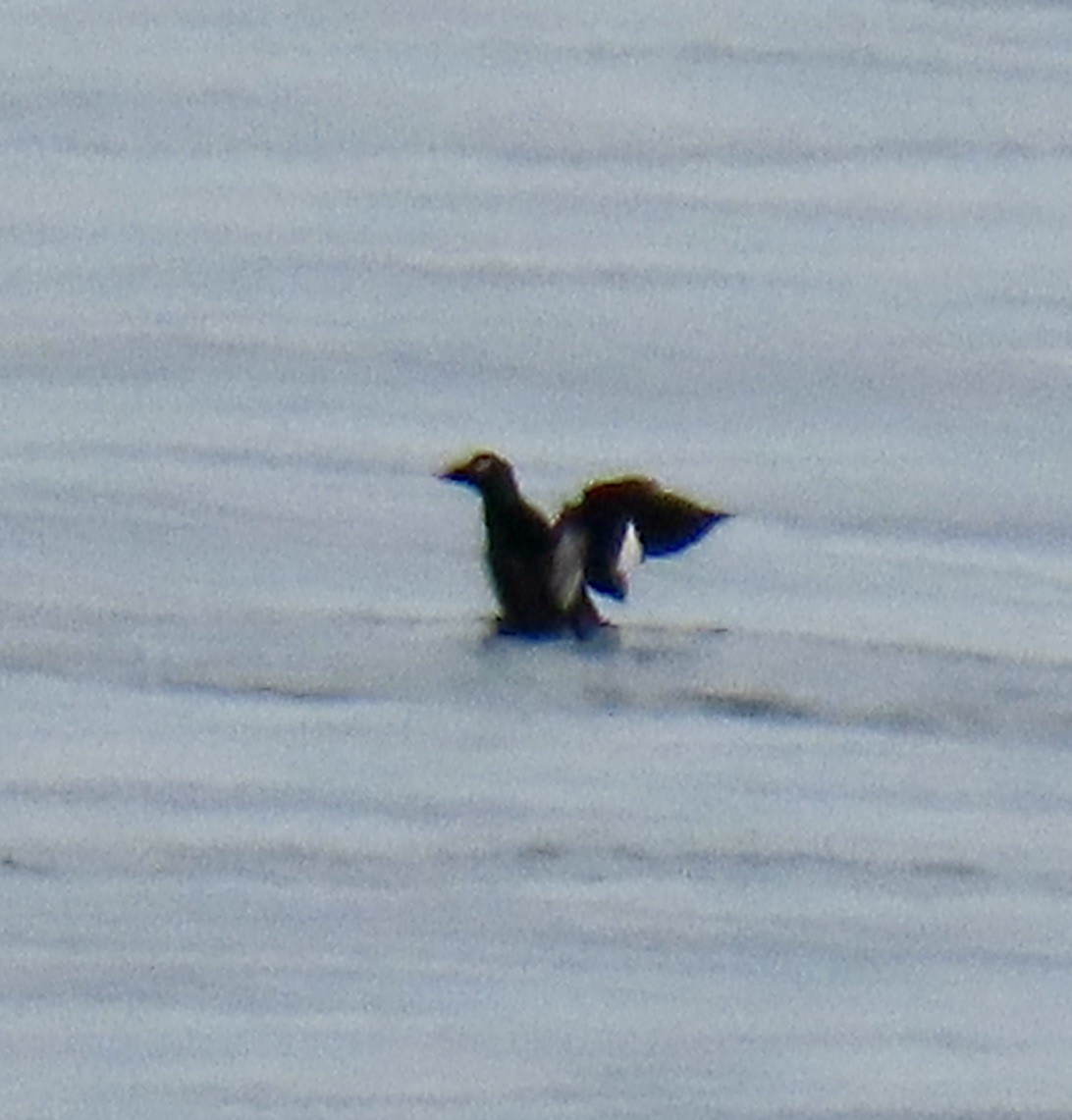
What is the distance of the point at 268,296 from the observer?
44.4ft

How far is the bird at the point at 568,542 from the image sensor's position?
8.86 metres

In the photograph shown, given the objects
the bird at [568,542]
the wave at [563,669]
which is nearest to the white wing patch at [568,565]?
the bird at [568,542]

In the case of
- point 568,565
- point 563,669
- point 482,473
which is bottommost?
point 563,669

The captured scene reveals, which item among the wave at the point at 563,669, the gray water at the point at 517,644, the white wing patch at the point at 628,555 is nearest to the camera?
the gray water at the point at 517,644

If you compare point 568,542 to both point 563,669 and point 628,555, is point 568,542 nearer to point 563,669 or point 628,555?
point 628,555

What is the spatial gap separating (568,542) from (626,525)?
16cm

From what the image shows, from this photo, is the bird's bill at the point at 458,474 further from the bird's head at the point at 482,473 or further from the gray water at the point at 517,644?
the gray water at the point at 517,644

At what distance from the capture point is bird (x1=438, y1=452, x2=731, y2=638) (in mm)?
8859

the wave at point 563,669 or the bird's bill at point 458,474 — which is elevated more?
the bird's bill at point 458,474

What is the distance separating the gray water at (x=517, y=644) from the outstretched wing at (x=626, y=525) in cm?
18

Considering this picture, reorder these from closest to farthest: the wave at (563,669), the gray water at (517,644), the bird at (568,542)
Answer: the gray water at (517,644) < the wave at (563,669) < the bird at (568,542)

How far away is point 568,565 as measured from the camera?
8.94 m

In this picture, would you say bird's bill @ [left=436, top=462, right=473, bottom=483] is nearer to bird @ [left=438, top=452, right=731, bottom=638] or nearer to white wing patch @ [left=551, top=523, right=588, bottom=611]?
bird @ [left=438, top=452, right=731, bottom=638]

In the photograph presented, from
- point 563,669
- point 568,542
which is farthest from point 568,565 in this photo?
point 563,669
